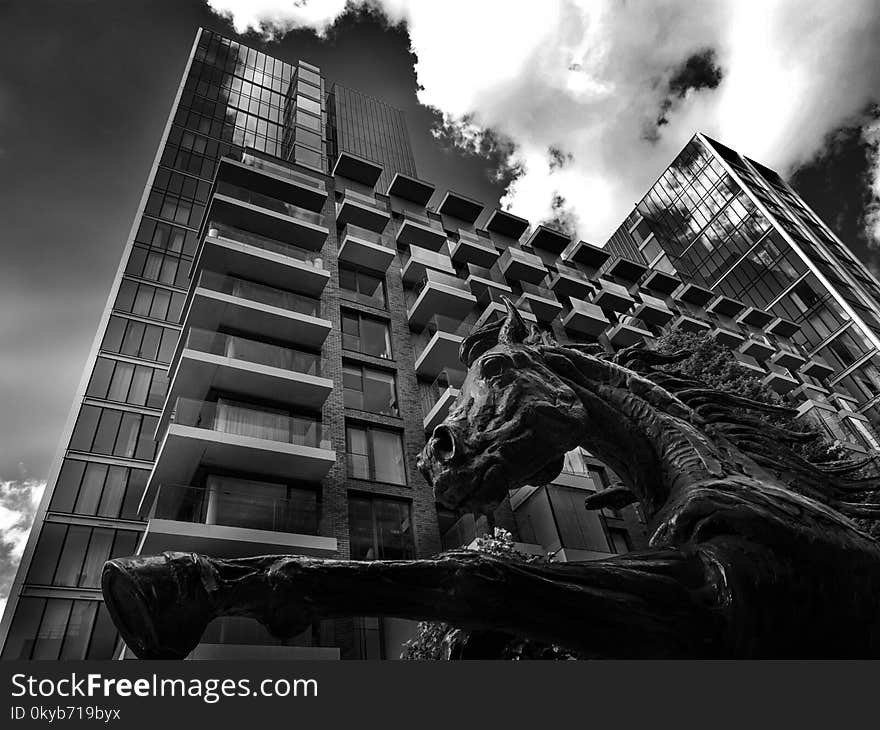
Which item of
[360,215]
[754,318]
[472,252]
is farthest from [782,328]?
[360,215]

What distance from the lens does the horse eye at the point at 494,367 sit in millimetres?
2670

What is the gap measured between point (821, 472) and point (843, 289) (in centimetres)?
5185

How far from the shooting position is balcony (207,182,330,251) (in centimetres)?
2417

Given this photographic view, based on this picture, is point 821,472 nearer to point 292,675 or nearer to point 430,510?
point 292,675

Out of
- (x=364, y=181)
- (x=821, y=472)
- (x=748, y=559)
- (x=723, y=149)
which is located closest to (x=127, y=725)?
(x=748, y=559)

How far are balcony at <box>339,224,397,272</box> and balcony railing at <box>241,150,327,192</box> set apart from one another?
3.23 meters

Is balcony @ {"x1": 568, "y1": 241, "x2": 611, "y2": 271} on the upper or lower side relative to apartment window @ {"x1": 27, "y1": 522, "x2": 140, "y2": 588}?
upper

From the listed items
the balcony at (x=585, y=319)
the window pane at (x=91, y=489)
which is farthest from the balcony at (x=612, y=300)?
the window pane at (x=91, y=489)

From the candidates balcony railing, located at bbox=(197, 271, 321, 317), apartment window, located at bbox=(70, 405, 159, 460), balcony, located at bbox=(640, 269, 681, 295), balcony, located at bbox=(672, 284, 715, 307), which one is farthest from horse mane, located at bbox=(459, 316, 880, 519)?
balcony, located at bbox=(672, 284, 715, 307)

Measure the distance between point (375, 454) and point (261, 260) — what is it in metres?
8.97

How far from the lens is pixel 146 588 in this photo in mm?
1276

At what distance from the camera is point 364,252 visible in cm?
2633

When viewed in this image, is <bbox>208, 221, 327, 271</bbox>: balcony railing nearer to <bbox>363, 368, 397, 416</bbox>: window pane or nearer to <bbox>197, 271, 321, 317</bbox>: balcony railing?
<bbox>197, 271, 321, 317</bbox>: balcony railing

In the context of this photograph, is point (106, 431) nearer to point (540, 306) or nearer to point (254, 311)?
point (254, 311)
